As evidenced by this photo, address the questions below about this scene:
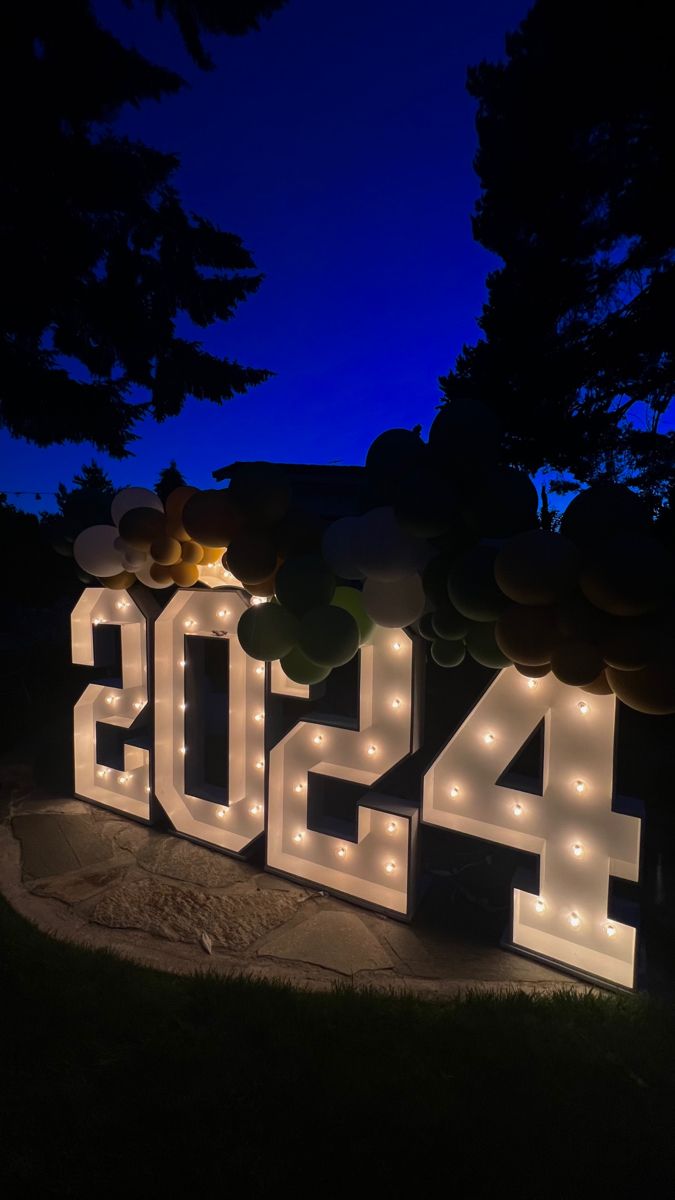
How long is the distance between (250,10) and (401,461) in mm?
9326

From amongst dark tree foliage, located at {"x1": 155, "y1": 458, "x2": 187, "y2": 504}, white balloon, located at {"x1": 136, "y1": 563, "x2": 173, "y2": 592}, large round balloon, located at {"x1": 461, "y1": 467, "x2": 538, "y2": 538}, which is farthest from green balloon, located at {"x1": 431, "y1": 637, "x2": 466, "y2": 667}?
dark tree foliage, located at {"x1": 155, "y1": 458, "x2": 187, "y2": 504}

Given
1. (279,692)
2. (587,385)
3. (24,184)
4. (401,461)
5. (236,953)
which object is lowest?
(236,953)

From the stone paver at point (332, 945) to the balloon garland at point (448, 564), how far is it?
1483 millimetres

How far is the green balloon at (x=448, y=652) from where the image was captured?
11.8 ft

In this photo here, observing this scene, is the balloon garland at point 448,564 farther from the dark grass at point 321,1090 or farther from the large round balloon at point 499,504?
the dark grass at point 321,1090

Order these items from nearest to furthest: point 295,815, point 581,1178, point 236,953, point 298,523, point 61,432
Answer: point 581,1178 → point 236,953 → point 298,523 → point 295,815 → point 61,432

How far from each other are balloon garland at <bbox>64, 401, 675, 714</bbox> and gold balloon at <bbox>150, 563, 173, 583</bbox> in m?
0.01

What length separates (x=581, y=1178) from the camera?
2.13 metres

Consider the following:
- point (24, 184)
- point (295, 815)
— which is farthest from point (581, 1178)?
point (24, 184)

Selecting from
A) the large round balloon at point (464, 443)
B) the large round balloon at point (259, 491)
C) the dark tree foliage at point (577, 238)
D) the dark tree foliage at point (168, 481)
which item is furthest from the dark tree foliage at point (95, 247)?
the dark tree foliage at point (168, 481)

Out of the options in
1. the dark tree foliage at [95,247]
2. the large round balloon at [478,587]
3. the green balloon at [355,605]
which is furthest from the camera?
the dark tree foliage at [95,247]

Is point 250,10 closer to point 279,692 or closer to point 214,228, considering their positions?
point 214,228

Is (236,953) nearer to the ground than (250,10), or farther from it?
nearer to the ground

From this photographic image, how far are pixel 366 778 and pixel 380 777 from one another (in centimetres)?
11
